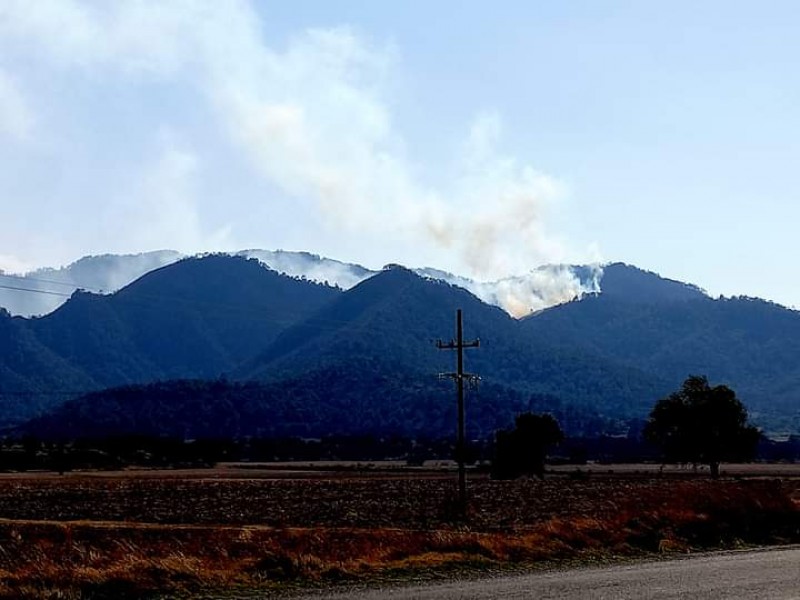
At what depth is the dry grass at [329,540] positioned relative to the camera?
78.5ft

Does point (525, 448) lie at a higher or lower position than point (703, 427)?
lower

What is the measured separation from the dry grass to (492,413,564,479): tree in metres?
50.6

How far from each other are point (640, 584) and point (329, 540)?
39.8ft

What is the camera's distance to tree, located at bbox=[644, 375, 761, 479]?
107 m

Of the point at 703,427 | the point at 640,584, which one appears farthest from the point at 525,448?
the point at 640,584

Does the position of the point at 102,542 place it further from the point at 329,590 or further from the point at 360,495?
the point at 360,495

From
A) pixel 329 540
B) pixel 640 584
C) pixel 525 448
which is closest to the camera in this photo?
pixel 640 584

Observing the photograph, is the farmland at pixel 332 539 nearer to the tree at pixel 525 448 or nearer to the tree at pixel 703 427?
the tree at pixel 703 427

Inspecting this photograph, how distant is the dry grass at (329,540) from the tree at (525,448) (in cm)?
5059

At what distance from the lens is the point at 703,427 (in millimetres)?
106750

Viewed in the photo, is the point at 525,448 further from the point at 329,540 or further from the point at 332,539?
the point at 329,540

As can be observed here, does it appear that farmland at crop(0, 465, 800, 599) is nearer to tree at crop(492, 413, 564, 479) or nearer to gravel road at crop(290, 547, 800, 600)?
gravel road at crop(290, 547, 800, 600)

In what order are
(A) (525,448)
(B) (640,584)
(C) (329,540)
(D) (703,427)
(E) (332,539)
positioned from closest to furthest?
(B) (640,584) < (C) (329,540) < (E) (332,539) < (D) (703,427) < (A) (525,448)

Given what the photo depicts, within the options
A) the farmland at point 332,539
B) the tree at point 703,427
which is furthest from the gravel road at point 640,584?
the tree at point 703,427
